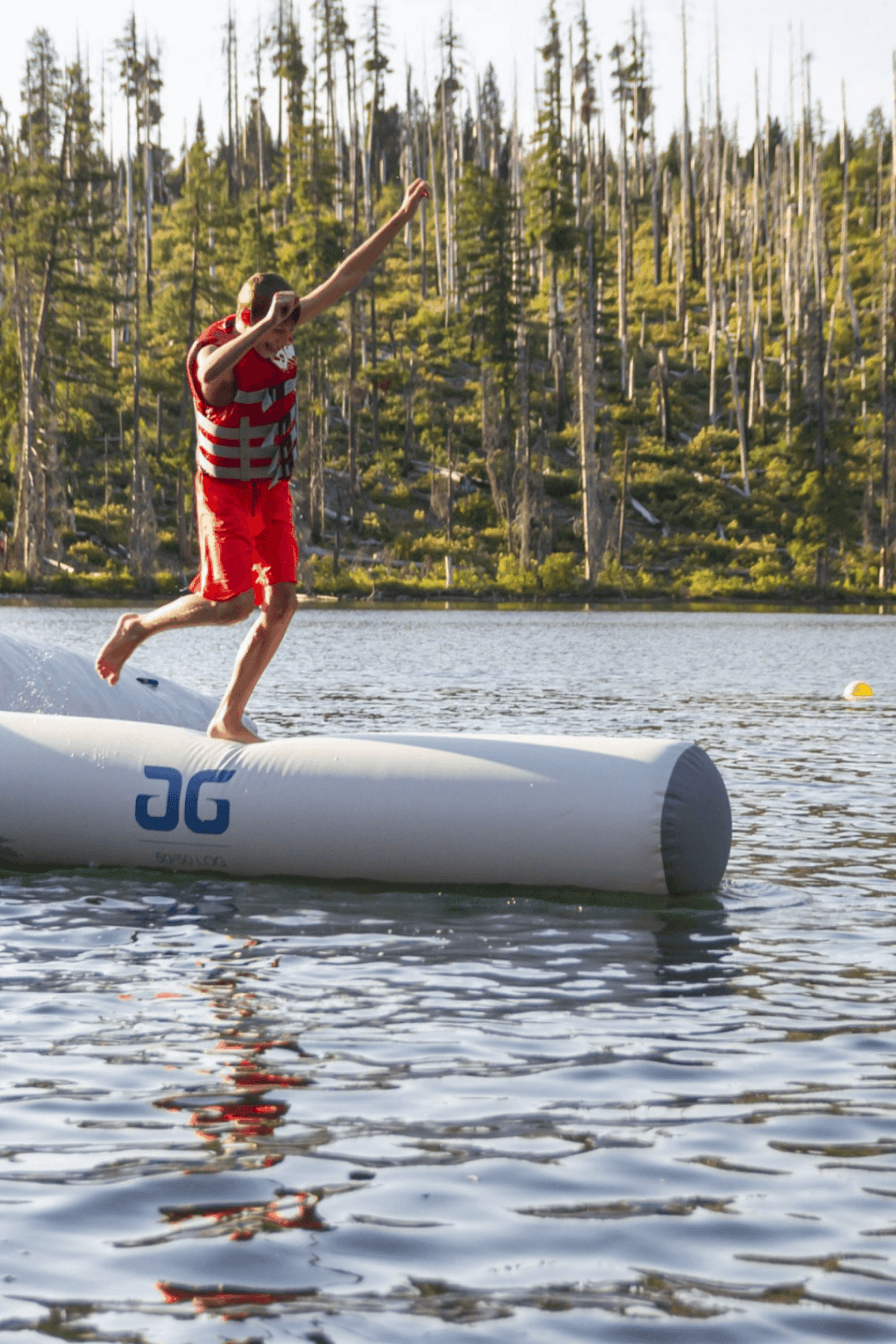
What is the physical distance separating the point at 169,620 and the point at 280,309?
152 centimetres

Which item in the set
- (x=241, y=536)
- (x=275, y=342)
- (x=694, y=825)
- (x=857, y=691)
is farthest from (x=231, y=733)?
(x=857, y=691)

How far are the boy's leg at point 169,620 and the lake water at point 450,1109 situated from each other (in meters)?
0.97

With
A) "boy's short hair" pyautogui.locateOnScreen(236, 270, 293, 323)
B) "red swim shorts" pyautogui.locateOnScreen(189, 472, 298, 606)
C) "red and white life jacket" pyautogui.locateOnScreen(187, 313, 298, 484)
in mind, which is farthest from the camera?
"red swim shorts" pyautogui.locateOnScreen(189, 472, 298, 606)

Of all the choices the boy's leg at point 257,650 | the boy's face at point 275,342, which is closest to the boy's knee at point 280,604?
the boy's leg at point 257,650

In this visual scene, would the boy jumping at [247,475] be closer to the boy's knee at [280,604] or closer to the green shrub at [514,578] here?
the boy's knee at [280,604]

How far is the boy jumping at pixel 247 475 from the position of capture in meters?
7.09

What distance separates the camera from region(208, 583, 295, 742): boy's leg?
7.45 meters

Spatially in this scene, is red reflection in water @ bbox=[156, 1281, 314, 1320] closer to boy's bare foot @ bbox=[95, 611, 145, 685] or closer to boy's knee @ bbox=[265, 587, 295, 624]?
boy's knee @ bbox=[265, 587, 295, 624]

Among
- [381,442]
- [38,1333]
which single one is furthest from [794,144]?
[38,1333]

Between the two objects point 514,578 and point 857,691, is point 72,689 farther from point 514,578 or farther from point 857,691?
point 514,578

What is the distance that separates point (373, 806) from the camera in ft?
22.9

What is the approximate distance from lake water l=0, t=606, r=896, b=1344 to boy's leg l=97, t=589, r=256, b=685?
973 millimetres

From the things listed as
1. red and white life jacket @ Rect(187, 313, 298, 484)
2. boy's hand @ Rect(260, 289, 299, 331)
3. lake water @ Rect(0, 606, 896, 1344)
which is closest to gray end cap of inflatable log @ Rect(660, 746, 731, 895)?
lake water @ Rect(0, 606, 896, 1344)

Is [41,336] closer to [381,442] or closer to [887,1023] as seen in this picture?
[381,442]
